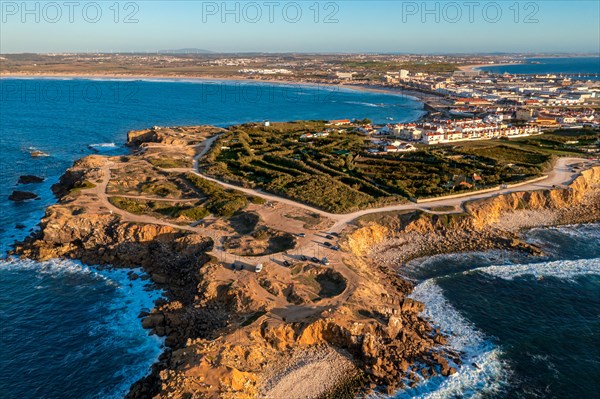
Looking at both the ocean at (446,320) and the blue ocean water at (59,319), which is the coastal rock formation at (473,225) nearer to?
the ocean at (446,320)

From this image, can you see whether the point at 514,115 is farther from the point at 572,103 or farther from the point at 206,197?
the point at 206,197

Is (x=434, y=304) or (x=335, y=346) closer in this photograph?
(x=335, y=346)

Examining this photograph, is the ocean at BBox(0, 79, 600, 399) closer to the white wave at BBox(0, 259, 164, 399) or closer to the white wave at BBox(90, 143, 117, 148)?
the white wave at BBox(0, 259, 164, 399)

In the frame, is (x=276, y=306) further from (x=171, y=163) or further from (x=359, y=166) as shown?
(x=171, y=163)

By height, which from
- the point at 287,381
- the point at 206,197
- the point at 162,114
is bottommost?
the point at 287,381

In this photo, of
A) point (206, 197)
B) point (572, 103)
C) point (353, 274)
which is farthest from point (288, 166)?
point (572, 103)

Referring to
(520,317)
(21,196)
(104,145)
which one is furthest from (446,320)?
(104,145)

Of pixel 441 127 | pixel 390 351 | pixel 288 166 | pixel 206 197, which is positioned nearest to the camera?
pixel 390 351

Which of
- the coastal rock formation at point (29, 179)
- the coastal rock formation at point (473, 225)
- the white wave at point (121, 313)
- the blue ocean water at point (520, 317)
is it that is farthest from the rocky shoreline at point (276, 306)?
the coastal rock formation at point (29, 179)
